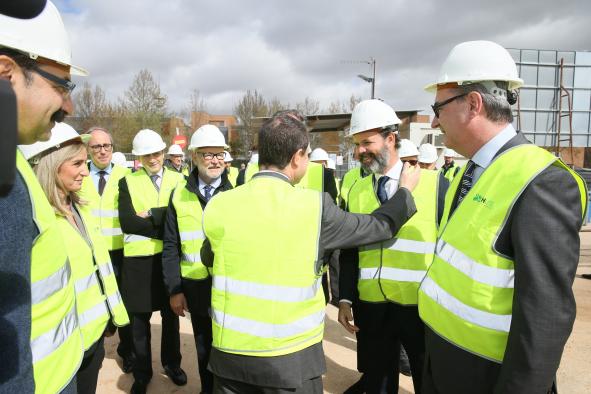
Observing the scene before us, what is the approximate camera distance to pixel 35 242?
1.19m

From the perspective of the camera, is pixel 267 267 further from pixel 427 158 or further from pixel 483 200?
pixel 427 158

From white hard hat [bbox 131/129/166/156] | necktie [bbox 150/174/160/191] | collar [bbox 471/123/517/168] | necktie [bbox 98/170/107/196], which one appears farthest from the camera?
necktie [bbox 98/170/107/196]

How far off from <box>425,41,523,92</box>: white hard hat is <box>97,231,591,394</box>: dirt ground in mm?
2821

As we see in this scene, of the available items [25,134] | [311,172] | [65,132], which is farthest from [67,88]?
[311,172]

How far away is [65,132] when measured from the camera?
2.37 meters

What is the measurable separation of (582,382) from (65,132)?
472 cm

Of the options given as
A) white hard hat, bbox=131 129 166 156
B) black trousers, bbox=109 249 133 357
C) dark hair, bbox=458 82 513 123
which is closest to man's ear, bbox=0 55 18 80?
dark hair, bbox=458 82 513 123

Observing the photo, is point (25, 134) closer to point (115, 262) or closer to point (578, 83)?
A: point (115, 262)

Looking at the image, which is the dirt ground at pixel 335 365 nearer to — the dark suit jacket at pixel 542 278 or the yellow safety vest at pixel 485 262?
the yellow safety vest at pixel 485 262

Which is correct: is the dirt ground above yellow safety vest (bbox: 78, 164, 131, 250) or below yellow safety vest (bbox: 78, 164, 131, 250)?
below

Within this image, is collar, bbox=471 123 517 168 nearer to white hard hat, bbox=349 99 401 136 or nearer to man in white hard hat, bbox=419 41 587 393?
man in white hard hat, bbox=419 41 587 393

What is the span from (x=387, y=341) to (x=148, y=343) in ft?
7.41

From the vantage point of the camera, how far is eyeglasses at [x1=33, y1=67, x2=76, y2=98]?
46.9 inches

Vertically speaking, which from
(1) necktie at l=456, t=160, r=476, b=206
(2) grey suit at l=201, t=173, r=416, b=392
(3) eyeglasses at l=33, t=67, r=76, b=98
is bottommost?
(2) grey suit at l=201, t=173, r=416, b=392
